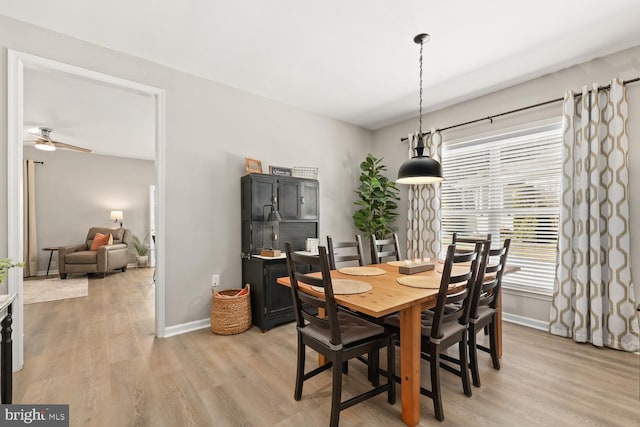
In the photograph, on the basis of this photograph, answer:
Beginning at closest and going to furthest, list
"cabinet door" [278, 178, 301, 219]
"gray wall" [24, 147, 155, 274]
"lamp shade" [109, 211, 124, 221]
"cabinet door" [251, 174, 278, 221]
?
"cabinet door" [251, 174, 278, 221], "cabinet door" [278, 178, 301, 219], "gray wall" [24, 147, 155, 274], "lamp shade" [109, 211, 124, 221]

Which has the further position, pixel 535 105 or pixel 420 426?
pixel 535 105

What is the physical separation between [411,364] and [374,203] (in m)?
2.93

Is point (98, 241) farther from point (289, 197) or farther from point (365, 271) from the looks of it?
point (365, 271)

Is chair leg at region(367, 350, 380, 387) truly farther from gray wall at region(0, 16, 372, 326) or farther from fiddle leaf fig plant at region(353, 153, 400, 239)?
fiddle leaf fig plant at region(353, 153, 400, 239)

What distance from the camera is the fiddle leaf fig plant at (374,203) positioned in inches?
169

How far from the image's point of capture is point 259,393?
6.40 ft

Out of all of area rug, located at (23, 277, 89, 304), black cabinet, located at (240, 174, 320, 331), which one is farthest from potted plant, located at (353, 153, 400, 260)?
area rug, located at (23, 277, 89, 304)

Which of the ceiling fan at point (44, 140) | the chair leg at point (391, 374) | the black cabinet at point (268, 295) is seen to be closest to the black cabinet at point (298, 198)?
the black cabinet at point (268, 295)

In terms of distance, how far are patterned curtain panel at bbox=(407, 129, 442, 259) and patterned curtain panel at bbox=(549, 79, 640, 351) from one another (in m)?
1.34

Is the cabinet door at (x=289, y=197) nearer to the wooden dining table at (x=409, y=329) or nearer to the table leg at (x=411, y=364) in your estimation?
the wooden dining table at (x=409, y=329)

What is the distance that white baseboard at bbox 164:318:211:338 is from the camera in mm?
2906

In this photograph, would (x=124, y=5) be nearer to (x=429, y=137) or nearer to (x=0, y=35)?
(x=0, y=35)

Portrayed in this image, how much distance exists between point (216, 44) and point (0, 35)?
1559 mm

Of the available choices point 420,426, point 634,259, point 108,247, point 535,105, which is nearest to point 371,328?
point 420,426
